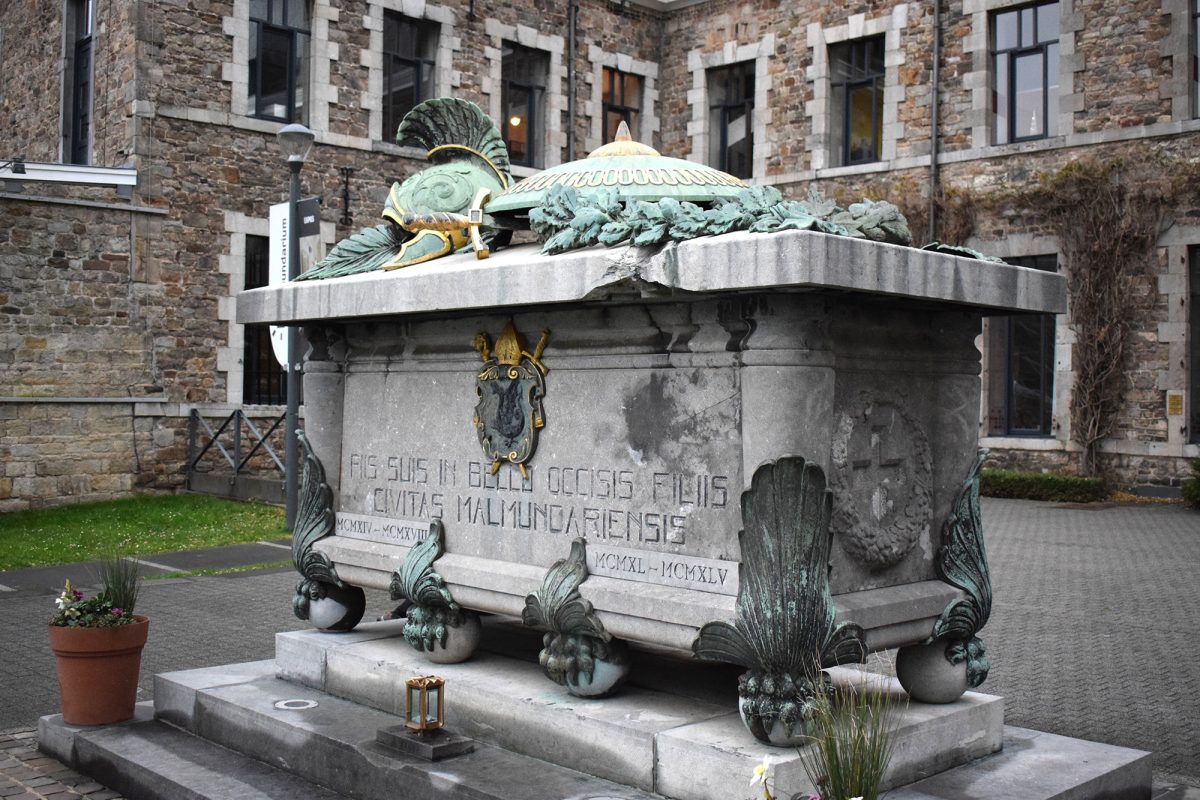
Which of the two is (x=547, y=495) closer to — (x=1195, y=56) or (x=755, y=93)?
(x=1195, y=56)

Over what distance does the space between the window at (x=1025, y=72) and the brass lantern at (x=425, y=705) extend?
55.0ft

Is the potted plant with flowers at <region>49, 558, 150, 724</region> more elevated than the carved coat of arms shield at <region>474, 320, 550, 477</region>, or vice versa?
the carved coat of arms shield at <region>474, 320, 550, 477</region>

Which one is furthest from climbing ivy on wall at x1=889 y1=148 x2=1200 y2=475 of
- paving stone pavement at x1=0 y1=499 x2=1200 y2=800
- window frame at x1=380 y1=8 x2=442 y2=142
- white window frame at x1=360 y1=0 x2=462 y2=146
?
window frame at x1=380 y1=8 x2=442 y2=142

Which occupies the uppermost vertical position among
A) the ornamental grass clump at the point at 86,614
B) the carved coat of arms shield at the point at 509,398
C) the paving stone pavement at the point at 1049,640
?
the carved coat of arms shield at the point at 509,398

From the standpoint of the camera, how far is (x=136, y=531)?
13.9 meters

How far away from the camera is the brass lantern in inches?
180

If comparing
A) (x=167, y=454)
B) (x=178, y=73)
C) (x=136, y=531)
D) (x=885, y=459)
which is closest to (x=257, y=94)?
(x=178, y=73)

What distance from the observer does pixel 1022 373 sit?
1892 centimetres

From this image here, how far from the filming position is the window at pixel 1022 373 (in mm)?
18688

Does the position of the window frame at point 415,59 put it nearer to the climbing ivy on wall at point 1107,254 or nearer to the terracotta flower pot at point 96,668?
the climbing ivy on wall at point 1107,254

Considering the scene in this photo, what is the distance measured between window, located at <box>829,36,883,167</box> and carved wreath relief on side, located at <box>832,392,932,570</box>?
55.5 ft

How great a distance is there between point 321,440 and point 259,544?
732 centimetres

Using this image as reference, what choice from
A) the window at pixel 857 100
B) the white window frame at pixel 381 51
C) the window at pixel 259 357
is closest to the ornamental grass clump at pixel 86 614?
the window at pixel 259 357

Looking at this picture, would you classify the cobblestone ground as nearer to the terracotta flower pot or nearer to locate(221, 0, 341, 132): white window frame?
the terracotta flower pot
